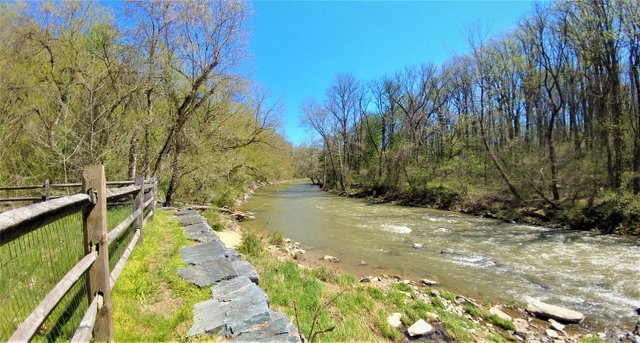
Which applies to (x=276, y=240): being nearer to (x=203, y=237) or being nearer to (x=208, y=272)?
(x=203, y=237)

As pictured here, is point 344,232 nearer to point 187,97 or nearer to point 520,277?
point 520,277

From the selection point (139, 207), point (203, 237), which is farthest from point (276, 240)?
point (139, 207)

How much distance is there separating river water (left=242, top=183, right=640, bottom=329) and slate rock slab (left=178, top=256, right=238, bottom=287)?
4.39 meters

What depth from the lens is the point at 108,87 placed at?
12.5 metres

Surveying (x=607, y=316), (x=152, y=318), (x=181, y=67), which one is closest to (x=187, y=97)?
(x=181, y=67)

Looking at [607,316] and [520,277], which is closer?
[607,316]

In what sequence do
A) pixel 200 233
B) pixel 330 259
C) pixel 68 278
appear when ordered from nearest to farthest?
pixel 68 278 < pixel 200 233 < pixel 330 259

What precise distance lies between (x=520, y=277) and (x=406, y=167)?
21.5 m

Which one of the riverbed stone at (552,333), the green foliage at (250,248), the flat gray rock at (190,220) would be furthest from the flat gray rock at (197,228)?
the riverbed stone at (552,333)

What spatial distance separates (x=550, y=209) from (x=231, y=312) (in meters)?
17.7

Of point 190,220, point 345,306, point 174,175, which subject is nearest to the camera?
point 345,306

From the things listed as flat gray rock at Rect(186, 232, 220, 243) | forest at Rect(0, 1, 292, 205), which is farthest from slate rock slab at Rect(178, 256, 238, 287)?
forest at Rect(0, 1, 292, 205)

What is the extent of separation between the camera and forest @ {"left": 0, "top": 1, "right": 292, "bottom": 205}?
1195 centimetres

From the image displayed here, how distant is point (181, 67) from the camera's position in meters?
14.8
